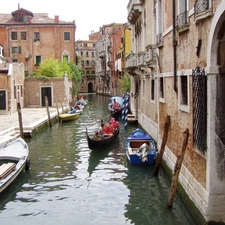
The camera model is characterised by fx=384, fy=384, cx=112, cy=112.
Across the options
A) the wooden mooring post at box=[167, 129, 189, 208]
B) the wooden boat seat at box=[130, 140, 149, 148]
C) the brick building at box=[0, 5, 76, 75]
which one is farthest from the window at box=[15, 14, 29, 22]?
the wooden mooring post at box=[167, 129, 189, 208]

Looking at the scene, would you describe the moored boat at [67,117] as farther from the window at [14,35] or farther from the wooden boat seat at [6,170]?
the window at [14,35]

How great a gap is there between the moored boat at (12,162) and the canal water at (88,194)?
0.28 m

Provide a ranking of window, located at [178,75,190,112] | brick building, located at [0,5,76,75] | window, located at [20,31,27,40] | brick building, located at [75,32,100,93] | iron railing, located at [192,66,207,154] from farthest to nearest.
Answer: brick building, located at [75,32,100,93], window, located at [20,31,27,40], brick building, located at [0,5,76,75], window, located at [178,75,190,112], iron railing, located at [192,66,207,154]

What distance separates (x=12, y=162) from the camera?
914 cm

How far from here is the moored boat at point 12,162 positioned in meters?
7.49

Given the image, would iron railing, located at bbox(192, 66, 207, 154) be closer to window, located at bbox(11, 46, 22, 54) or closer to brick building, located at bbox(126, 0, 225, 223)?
brick building, located at bbox(126, 0, 225, 223)

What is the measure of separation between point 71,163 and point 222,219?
5.59 m

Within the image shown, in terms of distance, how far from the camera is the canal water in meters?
6.23

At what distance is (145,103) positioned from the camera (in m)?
14.9

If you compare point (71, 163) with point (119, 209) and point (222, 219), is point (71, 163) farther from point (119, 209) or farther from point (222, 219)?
point (222, 219)

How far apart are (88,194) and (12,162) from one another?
2.57 meters

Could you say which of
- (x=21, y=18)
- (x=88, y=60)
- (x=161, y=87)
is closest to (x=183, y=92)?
(x=161, y=87)

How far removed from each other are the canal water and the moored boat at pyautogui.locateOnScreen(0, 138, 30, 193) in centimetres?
28

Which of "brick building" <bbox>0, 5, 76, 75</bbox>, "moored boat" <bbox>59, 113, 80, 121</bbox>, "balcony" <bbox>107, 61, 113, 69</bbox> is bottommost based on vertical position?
"moored boat" <bbox>59, 113, 80, 121</bbox>
